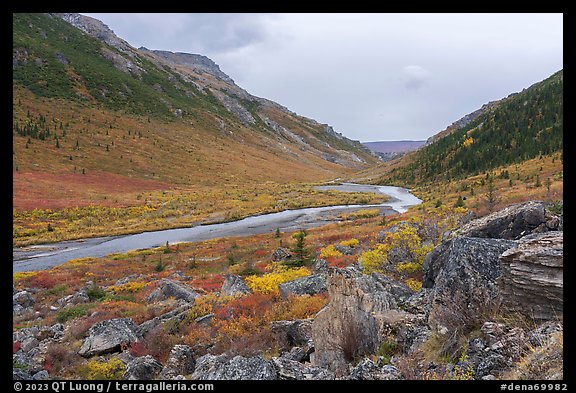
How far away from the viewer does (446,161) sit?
289 ft

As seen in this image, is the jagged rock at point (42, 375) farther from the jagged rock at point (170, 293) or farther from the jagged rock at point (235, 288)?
the jagged rock at point (170, 293)

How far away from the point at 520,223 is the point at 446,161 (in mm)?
86171

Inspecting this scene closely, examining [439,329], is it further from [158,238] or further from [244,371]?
[158,238]

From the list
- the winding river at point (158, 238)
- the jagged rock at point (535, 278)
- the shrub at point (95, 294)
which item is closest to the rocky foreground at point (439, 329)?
the jagged rock at point (535, 278)

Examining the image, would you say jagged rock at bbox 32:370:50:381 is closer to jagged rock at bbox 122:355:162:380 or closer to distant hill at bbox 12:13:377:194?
jagged rock at bbox 122:355:162:380

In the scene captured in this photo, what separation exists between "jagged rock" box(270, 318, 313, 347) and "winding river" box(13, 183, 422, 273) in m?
29.5

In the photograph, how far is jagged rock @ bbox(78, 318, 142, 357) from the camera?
35.9 ft

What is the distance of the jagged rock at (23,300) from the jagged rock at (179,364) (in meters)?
14.8

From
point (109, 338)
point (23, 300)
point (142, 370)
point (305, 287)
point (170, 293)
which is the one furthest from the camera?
point (23, 300)

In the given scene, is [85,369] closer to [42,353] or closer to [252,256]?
[42,353]

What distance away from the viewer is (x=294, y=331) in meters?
9.25

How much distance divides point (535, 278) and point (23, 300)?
23417mm

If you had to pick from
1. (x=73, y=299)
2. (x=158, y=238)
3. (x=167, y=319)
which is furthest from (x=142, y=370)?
(x=158, y=238)

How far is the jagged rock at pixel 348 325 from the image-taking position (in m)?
7.20
